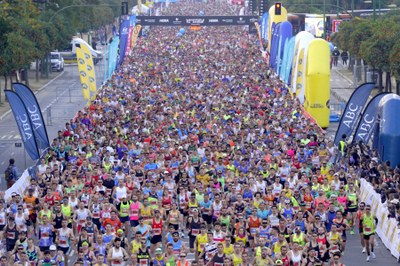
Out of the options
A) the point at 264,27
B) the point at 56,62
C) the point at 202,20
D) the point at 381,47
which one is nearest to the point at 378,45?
the point at 381,47

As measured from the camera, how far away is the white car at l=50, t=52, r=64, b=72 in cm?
8444

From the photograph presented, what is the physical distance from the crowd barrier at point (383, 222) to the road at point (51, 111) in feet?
33.0

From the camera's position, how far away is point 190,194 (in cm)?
2488

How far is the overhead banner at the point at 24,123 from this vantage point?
113 feet

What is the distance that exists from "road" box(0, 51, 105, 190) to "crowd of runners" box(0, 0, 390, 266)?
2.55 metres

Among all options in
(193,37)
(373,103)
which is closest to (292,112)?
(373,103)

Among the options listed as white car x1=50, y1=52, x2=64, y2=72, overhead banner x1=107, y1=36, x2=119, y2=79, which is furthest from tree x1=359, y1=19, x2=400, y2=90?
white car x1=50, y1=52, x2=64, y2=72

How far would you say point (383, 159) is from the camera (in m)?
32.9

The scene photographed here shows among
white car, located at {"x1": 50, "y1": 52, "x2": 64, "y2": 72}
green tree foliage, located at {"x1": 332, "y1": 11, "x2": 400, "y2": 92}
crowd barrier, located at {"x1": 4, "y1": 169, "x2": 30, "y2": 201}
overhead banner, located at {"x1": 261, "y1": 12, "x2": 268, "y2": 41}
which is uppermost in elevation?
crowd barrier, located at {"x1": 4, "y1": 169, "x2": 30, "y2": 201}

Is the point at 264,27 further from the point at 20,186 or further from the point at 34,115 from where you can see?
the point at 20,186

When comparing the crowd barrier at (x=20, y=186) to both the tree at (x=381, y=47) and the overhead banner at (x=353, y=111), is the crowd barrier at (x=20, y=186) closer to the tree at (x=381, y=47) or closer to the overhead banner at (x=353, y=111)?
the overhead banner at (x=353, y=111)

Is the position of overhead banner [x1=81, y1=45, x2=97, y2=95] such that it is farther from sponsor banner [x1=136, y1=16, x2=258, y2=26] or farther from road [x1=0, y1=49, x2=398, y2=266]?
sponsor banner [x1=136, y1=16, x2=258, y2=26]

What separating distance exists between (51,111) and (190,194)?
32.4 m

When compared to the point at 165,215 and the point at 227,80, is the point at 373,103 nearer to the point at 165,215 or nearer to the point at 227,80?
the point at 165,215
